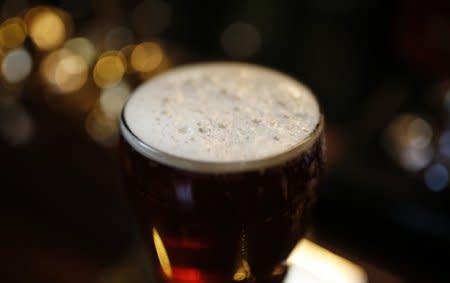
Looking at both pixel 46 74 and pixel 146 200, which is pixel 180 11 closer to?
pixel 46 74

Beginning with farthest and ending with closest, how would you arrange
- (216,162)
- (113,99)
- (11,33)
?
(11,33), (113,99), (216,162)

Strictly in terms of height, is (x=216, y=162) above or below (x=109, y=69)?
above

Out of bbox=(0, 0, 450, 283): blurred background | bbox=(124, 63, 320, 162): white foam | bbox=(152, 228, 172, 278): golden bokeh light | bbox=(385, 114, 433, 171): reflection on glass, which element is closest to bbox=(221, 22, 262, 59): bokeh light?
bbox=(0, 0, 450, 283): blurred background

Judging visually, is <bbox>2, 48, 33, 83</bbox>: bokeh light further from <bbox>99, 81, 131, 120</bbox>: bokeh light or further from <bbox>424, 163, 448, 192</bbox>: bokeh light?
<bbox>424, 163, 448, 192</bbox>: bokeh light

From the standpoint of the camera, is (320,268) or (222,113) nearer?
(222,113)

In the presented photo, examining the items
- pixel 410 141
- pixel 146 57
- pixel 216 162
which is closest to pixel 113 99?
pixel 146 57

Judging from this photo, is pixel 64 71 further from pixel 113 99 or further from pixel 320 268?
pixel 320 268
